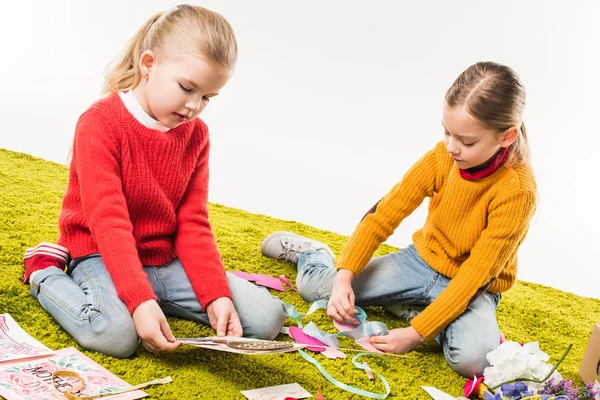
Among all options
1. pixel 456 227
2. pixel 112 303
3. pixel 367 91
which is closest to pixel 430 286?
pixel 456 227

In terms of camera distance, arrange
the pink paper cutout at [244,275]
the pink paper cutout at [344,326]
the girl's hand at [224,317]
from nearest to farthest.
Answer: the girl's hand at [224,317] → the pink paper cutout at [344,326] → the pink paper cutout at [244,275]

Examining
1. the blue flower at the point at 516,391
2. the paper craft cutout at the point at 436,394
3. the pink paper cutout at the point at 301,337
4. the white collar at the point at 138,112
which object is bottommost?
the pink paper cutout at the point at 301,337

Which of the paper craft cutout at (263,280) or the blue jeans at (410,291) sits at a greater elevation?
the blue jeans at (410,291)

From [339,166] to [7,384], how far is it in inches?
92.9

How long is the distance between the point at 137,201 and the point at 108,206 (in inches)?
4.1

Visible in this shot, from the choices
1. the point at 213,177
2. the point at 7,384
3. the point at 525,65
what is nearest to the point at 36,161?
the point at 213,177

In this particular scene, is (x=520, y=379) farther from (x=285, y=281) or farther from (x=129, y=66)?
(x=129, y=66)

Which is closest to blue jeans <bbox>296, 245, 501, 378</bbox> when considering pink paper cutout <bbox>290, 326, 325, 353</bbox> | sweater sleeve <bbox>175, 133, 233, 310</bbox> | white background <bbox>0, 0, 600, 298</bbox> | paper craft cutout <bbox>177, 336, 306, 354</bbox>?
pink paper cutout <bbox>290, 326, 325, 353</bbox>

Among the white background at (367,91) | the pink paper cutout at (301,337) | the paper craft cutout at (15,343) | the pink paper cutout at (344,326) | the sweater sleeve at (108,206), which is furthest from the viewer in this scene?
the white background at (367,91)

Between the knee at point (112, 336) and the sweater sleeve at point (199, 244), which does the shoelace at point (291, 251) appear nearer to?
the sweater sleeve at point (199, 244)

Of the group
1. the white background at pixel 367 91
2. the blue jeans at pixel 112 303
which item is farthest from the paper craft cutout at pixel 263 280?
the white background at pixel 367 91

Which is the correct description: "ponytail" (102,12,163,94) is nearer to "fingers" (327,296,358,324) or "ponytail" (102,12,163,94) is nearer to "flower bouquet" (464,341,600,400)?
"fingers" (327,296,358,324)

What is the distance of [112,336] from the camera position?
1.38 meters

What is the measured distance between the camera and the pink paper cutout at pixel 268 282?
6.32 feet
